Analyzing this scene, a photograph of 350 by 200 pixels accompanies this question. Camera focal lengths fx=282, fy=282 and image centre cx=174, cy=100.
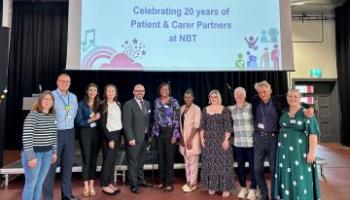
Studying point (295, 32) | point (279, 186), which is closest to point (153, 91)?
point (279, 186)

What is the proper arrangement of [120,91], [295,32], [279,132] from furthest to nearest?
[295,32] → [120,91] → [279,132]

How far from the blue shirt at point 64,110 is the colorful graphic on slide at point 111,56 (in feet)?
4.21

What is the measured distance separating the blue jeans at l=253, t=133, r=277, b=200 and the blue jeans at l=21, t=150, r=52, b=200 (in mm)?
2036

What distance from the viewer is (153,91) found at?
20.5 feet

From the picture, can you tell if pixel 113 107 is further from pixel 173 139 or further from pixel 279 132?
pixel 279 132

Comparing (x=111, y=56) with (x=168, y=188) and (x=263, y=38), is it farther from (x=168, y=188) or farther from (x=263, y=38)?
(x=263, y=38)

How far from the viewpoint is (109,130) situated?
3264 millimetres

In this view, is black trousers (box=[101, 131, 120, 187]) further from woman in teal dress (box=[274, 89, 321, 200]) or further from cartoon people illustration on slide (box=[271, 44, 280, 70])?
cartoon people illustration on slide (box=[271, 44, 280, 70])

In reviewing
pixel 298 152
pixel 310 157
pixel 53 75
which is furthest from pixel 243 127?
pixel 53 75

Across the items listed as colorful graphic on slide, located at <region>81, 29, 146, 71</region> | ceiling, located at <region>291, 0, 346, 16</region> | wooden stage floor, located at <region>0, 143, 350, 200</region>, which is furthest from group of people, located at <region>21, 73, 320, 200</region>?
ceiling, located at <region>291, 0, 346, 16</region>

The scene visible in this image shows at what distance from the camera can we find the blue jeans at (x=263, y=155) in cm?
289

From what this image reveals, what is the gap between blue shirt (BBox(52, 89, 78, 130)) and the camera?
2.83 m

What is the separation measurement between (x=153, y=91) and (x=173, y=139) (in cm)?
283

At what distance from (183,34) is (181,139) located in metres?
1.65
